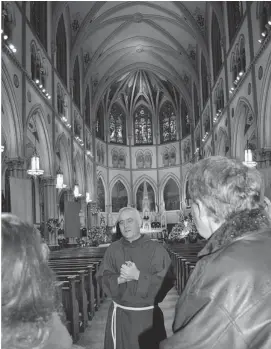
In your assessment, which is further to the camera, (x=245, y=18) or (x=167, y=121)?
(x=167, y=121)

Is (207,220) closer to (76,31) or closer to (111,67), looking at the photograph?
(76,31)

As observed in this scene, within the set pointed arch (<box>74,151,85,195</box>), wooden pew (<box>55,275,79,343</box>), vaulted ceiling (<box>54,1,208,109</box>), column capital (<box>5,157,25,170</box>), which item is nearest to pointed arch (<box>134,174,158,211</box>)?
vaulted ceiling (<box>54,1,208,109</box>)

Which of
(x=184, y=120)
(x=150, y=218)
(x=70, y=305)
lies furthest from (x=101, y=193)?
(x=70, y=305)

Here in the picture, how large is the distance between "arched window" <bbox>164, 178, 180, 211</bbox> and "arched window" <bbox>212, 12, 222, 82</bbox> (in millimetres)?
16460

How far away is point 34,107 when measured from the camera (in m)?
16.3

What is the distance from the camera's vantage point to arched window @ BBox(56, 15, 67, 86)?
22.1 metres

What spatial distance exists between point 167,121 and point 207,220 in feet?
127

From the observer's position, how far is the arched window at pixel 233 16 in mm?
17841

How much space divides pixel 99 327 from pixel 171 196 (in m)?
32.1

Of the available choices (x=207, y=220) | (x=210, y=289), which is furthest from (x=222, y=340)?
(x=207, y=220)

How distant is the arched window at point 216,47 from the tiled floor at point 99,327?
16.9 meters

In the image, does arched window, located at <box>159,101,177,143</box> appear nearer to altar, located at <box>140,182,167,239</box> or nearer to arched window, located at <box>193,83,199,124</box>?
altar, located at <box>140,182,167,239</box>

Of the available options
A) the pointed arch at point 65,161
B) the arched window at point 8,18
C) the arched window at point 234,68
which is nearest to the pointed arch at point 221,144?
the arched window at point 234,68

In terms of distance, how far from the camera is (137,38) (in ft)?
96.5
